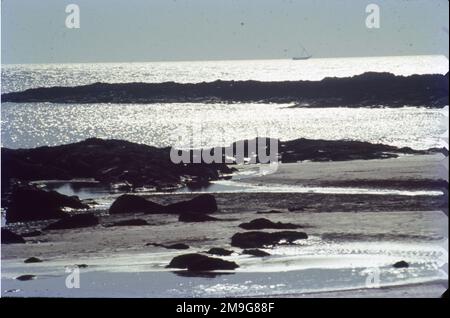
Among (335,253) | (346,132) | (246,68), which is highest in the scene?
(246,68)

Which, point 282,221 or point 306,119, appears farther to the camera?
point 306,119

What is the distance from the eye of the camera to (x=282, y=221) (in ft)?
72.6

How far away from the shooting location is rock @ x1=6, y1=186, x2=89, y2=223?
22.5 m

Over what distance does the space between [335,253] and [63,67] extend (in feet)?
31.1

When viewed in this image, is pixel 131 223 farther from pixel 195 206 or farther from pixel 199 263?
pixel 199 263

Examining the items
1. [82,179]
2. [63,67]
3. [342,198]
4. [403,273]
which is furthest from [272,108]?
[403,273]

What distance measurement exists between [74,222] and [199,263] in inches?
222

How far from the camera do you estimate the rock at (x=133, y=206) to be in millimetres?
23106

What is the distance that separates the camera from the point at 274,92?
30125 millimetres

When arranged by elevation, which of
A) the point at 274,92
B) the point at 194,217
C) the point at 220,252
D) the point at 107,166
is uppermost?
the point at 274,92

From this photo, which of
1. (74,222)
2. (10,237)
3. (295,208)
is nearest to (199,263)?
(74,222)

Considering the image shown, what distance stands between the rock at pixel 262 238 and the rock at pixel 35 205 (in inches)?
247

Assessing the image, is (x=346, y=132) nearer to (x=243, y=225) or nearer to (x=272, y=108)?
(x=272, y=108)

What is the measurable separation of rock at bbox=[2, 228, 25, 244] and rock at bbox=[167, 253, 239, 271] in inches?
192
